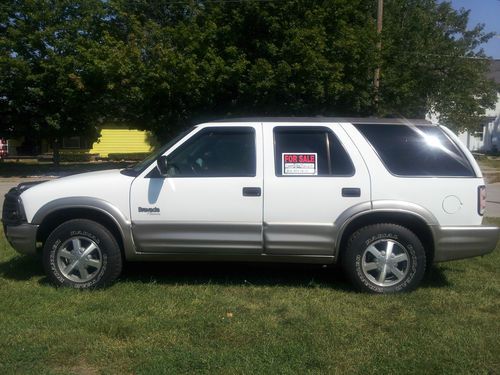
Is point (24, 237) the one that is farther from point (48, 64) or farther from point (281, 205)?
point (48, 64)

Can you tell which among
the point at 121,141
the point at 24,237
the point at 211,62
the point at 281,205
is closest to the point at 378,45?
the point at 211,62

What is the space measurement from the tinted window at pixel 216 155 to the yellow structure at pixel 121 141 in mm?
34315

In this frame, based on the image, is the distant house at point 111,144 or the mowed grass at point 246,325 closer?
the mowed grass at point 246,325

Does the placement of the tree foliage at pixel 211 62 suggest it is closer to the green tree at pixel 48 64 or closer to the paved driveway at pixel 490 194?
the green tree at pixel 48 64

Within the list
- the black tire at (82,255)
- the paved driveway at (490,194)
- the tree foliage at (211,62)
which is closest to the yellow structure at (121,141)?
the tree foliage at (211,62)

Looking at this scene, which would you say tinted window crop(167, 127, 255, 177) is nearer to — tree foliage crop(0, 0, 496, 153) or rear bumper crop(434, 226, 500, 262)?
rear bumper crop(434, 226, 500, 262)

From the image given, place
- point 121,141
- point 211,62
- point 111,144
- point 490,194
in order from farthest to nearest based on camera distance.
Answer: point 121,141, point 111,144, point 211,62, point 490,194

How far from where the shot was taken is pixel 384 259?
220 inches

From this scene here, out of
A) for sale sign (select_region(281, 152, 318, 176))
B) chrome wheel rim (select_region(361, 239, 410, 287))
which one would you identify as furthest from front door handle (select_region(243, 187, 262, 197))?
chrome wheel rim (select_region(361, 239, 410, 287))

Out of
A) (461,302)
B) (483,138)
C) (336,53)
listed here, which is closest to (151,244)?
(461,302)

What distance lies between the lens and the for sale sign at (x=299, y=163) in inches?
220

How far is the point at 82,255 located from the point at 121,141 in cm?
3518

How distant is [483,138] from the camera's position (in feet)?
144

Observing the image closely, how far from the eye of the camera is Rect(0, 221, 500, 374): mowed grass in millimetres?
4008
